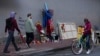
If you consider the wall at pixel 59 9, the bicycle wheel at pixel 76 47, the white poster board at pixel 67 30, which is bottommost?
the bicycle wheel at pixel 76 47

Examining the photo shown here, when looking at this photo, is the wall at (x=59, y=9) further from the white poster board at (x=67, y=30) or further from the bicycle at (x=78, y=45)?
the bicycle at (x=78, y=45)

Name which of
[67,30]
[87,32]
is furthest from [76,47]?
[67,30]

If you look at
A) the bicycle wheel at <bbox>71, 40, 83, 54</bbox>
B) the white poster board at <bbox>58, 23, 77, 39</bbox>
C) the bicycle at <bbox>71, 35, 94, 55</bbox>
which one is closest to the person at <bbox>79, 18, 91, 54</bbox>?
the bicycle at <bbox>71, 35, 94, 55</bbox>

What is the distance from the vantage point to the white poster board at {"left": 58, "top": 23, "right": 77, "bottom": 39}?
78.0ft

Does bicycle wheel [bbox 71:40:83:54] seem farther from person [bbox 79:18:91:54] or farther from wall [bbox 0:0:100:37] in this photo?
wall [bbox 0:0:100:37]

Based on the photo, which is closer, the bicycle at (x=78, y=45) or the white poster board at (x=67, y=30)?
the bicycle at (x=78, y=45)

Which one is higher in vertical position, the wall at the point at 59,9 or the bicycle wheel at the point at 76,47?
the wall at the point at 59,9

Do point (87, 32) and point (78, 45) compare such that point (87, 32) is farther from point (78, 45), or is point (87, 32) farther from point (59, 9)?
point (59, 9)

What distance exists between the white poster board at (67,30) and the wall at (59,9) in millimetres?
501

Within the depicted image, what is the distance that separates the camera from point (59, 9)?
80.1ft

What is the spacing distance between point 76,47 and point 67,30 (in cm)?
787

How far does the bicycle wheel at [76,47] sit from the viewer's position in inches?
647

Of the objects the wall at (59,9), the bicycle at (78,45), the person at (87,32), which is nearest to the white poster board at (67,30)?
the wall at (59,9)

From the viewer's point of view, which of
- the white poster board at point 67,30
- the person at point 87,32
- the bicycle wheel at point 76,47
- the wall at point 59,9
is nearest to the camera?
the bicycle wheel at point 76,47
